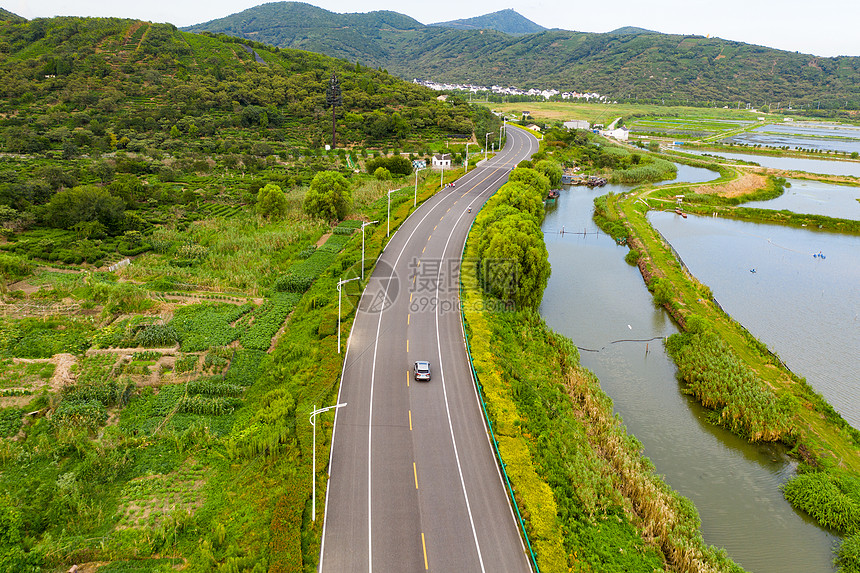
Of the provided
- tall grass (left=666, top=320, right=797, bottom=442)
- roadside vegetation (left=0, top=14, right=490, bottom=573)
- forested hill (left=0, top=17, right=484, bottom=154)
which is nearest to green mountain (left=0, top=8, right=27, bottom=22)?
forested hill (left=0, top=17, right=484, bottom=154)

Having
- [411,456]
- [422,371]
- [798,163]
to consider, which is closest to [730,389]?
[422,371]

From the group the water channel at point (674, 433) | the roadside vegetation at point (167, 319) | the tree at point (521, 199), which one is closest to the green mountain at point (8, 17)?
the roadside vegetation at point (167, 319)

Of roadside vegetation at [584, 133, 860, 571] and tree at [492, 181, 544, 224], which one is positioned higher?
tree at [492, 181, 544, 224]

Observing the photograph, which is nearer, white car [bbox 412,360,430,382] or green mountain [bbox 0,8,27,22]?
white car [bbox 412,360,430,382]

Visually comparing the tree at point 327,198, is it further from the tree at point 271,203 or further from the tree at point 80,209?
the tree at point 80,209

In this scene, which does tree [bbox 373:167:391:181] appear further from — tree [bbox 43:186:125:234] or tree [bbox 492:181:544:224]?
tree [bbox 43:186:125:234]

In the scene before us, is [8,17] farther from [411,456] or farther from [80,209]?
[411,456]

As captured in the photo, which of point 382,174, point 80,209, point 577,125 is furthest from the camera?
point 577,125
